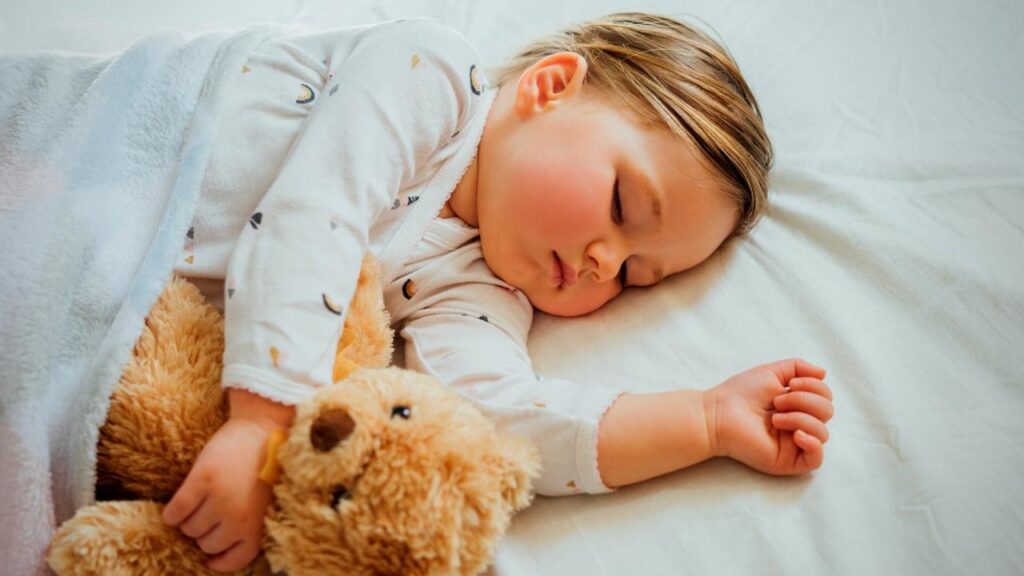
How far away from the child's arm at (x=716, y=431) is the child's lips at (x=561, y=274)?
7.3 inches

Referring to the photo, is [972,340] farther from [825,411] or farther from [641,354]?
[641,354]

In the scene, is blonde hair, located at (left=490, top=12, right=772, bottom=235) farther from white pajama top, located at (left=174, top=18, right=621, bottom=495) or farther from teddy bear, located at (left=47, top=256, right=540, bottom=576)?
teddy bear, located at (left=47, top=256, right=540, bottom=576)

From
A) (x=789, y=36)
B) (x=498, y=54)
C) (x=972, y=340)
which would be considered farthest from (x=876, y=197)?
(x=498, y=54)

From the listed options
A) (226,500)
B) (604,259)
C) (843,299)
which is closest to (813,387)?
(843,299)

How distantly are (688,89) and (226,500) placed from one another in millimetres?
698

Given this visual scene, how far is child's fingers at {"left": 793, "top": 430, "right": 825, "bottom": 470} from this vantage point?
29.1 inches

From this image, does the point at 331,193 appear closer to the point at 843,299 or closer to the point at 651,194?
the point at 651,194

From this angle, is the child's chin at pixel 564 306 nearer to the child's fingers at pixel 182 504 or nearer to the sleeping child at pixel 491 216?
the sleeping child at pixel 491 216

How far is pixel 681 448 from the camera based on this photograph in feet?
2.48

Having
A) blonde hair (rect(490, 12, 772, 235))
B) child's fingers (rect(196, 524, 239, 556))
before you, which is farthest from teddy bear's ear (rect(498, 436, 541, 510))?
blonde hair (rect(490, 12, 772, 235))

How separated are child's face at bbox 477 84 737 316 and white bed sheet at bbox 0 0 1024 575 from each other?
67 millimetres

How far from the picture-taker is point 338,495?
1.85 ft

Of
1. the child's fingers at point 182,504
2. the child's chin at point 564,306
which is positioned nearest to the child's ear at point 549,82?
the child's chin at point 564,306

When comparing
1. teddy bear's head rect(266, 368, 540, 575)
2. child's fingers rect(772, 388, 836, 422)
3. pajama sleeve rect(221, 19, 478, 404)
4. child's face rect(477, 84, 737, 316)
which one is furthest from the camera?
child's face rect(477, 84, 737, 316)
